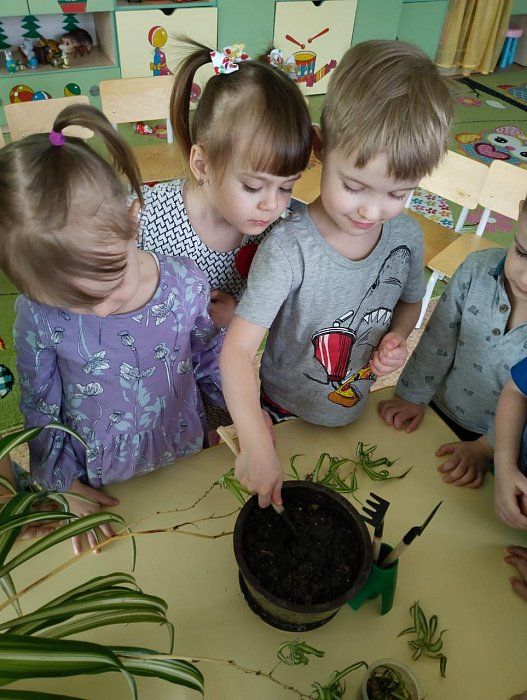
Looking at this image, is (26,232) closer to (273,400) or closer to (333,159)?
(333,159)

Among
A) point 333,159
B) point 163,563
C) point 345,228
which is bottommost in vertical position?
point 163,563

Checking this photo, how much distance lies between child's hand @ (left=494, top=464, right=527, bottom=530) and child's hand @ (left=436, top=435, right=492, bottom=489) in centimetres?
4

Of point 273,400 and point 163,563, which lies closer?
point 163,563

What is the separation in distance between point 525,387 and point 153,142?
3100 mm

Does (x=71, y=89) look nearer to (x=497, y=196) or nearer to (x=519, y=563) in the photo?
(x=497, y=196)

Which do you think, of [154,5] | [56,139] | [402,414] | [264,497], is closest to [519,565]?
[402,414]

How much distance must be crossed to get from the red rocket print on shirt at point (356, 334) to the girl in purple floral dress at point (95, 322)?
23 cm

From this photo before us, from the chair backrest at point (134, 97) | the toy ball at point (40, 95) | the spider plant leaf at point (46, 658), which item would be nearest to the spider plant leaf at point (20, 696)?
the spider plant leaf at point (46, 658)

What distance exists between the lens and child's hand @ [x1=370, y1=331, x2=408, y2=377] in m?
0.99

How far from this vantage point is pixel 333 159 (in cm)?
85

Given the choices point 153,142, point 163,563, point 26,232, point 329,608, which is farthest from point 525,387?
point 153,142

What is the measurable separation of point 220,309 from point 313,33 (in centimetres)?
353

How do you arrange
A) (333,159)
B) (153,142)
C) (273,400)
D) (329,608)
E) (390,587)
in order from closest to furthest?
(329,608) → (390,587) → (333,159) → (273,400) → (153,142)

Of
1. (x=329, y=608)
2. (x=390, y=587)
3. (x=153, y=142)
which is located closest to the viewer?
(x=329, y=608)
